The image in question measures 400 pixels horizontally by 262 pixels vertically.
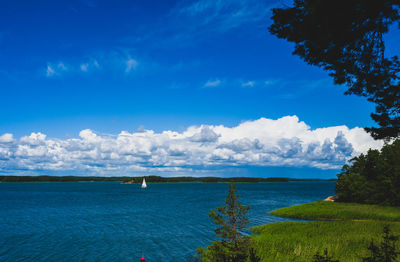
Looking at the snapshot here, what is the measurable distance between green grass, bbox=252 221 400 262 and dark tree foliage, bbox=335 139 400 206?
32.4m

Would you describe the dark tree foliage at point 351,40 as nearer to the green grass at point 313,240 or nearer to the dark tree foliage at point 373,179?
the green grass at point 313,240

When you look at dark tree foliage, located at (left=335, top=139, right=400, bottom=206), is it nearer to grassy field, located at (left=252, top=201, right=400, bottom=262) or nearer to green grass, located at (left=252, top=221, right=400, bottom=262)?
grassy field, located at (left=252, top=201, right=400, bottom=262)

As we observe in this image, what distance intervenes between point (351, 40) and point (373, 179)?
72907 mm

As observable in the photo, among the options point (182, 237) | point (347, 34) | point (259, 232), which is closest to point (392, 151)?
point (259, 232)

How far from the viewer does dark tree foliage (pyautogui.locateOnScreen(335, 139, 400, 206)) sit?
199 feet

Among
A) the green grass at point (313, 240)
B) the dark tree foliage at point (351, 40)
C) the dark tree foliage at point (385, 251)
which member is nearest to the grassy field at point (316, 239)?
the green grass at point (313, 240)

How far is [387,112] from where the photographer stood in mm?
13367

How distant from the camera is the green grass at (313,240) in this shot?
72.6 feet

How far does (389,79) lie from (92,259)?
95.8 feet

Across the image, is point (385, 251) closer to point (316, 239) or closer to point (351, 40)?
point (351, 40)

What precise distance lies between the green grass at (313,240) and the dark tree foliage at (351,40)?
1190 cm

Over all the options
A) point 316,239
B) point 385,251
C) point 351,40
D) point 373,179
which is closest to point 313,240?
point 316,239

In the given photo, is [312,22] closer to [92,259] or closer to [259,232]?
[92,259]

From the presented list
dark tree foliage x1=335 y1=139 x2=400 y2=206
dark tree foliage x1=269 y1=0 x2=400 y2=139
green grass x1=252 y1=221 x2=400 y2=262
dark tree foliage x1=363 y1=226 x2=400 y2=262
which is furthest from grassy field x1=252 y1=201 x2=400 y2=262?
dark tree foliage x1=335 y1=139 x2=400 y2=206
